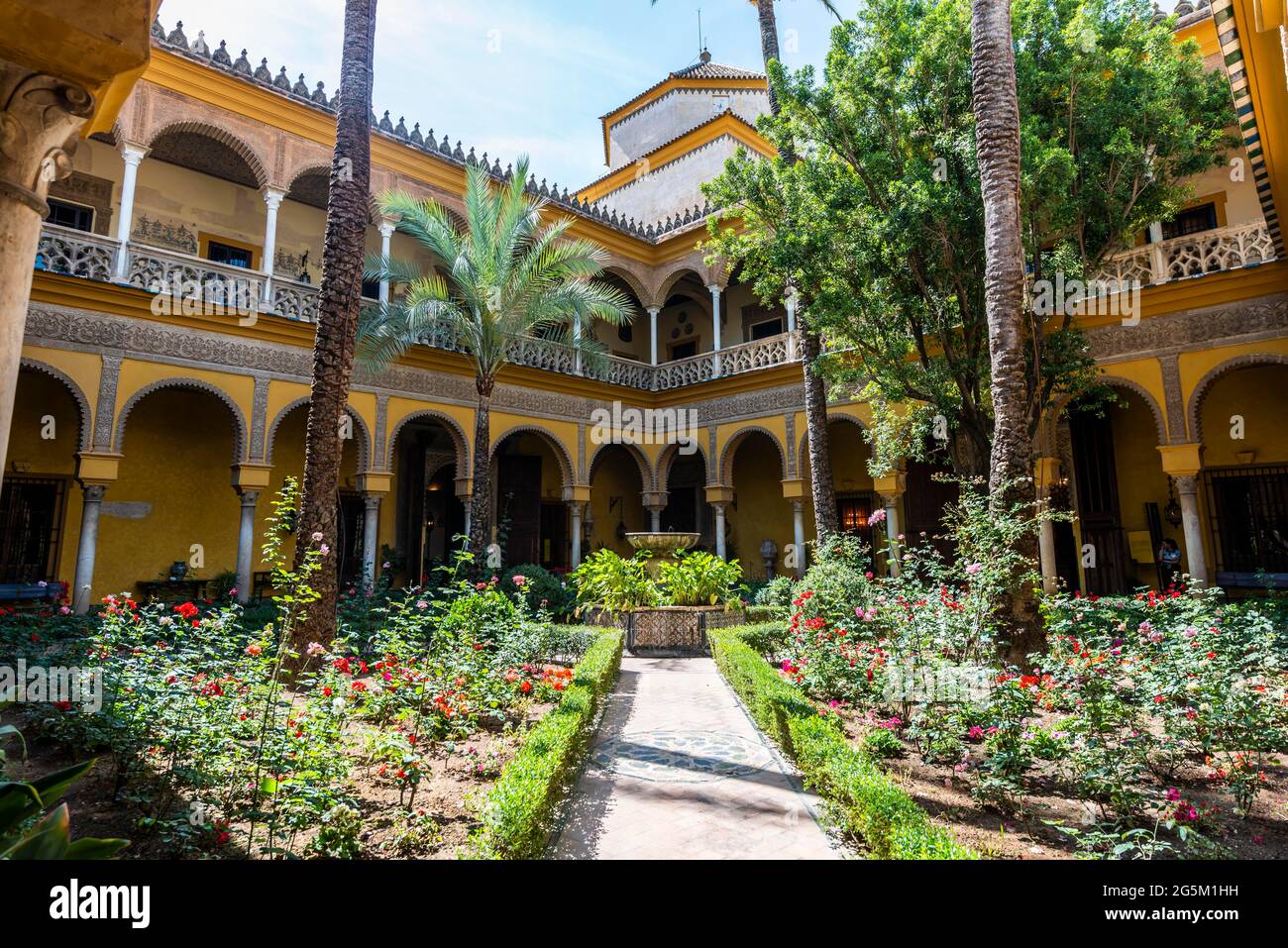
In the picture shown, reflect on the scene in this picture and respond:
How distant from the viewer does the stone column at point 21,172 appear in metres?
2.14

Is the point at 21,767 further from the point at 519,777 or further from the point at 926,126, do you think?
the point at 926,126

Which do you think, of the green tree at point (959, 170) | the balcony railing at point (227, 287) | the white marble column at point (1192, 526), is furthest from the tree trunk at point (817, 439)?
the white marble column at point (1192, 526)

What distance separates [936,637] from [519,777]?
342 centimetres

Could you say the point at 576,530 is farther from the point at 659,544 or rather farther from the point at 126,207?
the point at 126,207

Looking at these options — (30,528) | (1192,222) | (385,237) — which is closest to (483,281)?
(385,237)

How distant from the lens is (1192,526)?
1061 centimetres

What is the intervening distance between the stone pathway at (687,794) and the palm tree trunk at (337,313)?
125 inches

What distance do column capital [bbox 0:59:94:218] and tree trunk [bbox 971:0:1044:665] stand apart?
6371 millimetres

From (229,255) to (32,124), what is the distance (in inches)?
541

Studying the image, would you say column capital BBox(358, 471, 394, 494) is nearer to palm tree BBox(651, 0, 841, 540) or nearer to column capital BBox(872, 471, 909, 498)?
palm tree BBox(651, 0, 841, 540)

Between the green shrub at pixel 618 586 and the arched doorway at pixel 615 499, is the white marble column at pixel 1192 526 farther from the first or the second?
the arched doorway at pixel 615 499

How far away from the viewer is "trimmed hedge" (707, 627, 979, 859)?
2.69m
